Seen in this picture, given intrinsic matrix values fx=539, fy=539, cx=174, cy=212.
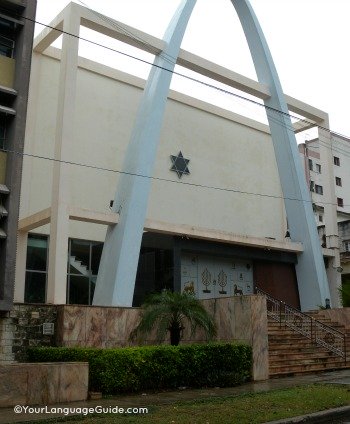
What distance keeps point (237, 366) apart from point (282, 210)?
18.8 metres

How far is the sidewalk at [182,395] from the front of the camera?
10344 millimetres

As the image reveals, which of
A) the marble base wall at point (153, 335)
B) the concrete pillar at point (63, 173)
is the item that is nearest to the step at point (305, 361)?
the marble base wall at point (153, 335)

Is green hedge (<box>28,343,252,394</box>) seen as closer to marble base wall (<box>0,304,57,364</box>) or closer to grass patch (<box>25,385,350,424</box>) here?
marble base wall (<box>0,304,57,364</box>)

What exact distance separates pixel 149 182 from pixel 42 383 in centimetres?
1208

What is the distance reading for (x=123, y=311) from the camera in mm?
18969

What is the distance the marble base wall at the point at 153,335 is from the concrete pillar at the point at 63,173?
160cm

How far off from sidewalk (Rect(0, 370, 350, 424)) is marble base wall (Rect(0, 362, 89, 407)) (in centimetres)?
33

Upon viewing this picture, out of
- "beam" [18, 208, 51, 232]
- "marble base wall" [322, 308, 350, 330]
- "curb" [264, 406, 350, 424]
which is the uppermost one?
"beam" [18, 208, 51, 232]

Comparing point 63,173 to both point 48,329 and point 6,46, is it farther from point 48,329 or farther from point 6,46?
point 48,329

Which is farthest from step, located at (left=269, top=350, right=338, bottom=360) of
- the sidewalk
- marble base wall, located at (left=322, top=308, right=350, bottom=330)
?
marble base wall, located at (left=322, top=308, right=350, bottom=330)

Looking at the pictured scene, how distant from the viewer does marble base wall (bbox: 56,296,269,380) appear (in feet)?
56.5

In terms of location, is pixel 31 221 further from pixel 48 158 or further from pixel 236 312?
pixel 236 312

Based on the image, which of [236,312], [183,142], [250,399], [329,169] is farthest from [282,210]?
[250,399]

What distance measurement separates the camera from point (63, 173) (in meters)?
20.5
